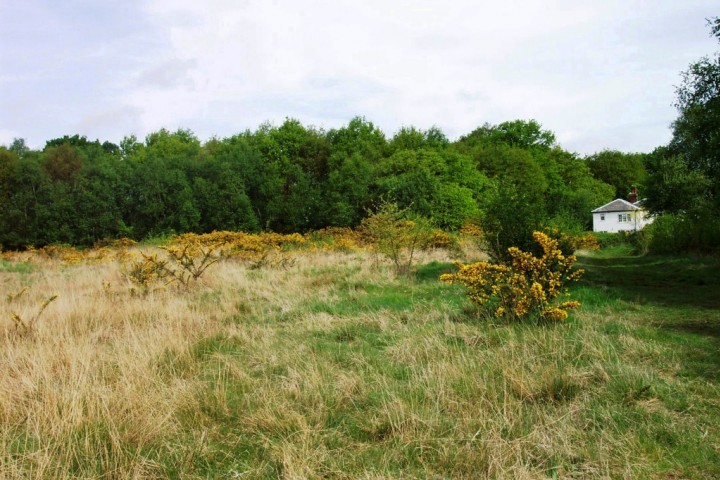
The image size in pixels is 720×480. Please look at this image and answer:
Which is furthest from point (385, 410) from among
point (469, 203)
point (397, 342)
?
point (469, 203)

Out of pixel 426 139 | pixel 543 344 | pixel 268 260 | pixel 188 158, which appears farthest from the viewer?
pixel 426 139

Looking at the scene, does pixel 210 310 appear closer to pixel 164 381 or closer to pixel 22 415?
pixel 164 381

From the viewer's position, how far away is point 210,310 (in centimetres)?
826

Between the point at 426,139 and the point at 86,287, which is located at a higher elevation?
the point at 426,139

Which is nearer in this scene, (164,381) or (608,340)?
(164,381)

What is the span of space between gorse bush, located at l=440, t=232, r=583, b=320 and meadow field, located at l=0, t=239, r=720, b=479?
301mm

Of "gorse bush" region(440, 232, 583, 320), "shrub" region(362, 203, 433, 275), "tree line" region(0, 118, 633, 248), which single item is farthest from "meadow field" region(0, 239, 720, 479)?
"tree line" region(0, 118, 633, 248)

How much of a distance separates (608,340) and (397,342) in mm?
2458

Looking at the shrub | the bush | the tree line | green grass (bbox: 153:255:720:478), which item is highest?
the tree line

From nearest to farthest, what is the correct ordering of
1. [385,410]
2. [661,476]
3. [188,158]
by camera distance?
[661,476], [385,410], [188,158]

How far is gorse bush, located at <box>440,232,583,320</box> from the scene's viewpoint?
6.77m

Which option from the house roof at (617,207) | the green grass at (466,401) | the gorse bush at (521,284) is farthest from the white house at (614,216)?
the green grass at (466,401)

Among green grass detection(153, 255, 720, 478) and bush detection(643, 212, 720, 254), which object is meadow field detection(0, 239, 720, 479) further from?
bush detection(643, 212, 720, 254)

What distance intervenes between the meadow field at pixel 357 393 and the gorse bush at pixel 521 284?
301 mm
